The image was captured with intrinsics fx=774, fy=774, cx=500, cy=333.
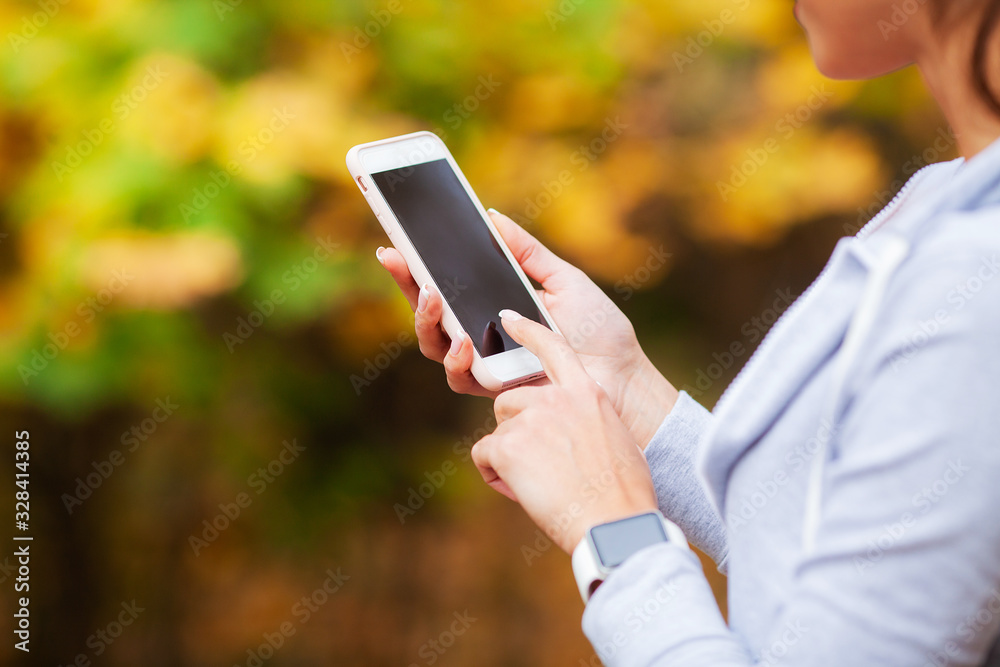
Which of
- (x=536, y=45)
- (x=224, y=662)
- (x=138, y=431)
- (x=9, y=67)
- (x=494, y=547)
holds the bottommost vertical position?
(x=494, y=547)

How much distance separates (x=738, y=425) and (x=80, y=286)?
122 cm

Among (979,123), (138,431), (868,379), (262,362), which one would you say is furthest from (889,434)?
(138,431)

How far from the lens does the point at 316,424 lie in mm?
1792

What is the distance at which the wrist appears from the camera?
3.11 feet

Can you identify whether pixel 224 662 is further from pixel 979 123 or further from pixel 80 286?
pixel 979 123

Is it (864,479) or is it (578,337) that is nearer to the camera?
(864,479)

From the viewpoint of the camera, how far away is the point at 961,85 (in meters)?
0.57
